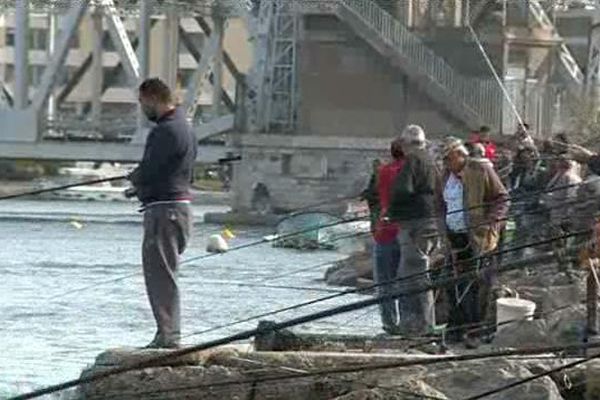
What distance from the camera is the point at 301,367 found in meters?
12.0

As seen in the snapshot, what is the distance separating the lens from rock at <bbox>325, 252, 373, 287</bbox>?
23.5 m

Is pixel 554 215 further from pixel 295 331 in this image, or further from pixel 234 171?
pixel 234 171

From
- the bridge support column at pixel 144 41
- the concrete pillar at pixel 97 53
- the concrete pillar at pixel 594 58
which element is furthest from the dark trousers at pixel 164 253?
the concrete pillar at pixel 97 53

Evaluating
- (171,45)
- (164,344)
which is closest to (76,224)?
(171,45)

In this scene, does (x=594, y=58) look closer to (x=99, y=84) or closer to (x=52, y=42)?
(x=99, y=84)

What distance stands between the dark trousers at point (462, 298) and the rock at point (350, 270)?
26.5 feet

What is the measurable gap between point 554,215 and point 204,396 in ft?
9.81

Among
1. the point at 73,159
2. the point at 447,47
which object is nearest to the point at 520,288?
the point at 447,47

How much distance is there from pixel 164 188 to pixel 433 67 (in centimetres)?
5057

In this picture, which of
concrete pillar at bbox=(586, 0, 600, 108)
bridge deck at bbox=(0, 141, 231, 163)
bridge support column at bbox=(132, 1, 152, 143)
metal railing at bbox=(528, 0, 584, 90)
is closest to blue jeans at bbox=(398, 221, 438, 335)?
concrete pillar at bbox=(586, 0, 600, 108)

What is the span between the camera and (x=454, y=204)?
590 inches

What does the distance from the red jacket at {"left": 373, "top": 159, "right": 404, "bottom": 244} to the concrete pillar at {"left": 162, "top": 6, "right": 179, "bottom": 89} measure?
6215 centimetres

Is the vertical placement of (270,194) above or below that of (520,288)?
below

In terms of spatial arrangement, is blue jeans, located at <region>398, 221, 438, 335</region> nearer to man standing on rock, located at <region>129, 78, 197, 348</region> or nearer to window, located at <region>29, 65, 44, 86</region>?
man standing on rock, located at <region>129, 78, 197, 348</region>
